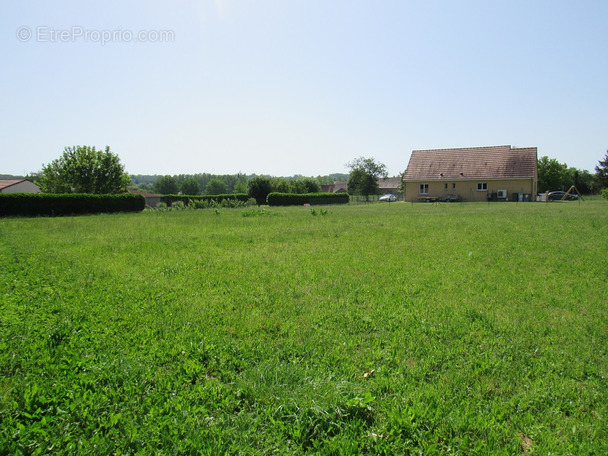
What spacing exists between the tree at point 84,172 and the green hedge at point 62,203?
22.9 meters

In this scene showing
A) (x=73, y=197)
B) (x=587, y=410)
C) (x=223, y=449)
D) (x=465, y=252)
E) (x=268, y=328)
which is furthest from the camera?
(x=73, y=197)

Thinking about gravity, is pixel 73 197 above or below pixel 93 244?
above

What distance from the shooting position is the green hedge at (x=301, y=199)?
4500 centimetres

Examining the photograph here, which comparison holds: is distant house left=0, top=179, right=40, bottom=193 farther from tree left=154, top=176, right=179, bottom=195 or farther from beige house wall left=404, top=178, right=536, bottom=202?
tree left=154, top=176, right=179, bottom=195

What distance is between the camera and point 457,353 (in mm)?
3727

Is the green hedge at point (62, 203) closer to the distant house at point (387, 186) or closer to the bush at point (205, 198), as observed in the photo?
the bush at point (205, 198)

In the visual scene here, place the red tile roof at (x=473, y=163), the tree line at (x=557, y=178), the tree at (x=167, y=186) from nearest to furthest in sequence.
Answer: the red tile roof at (x=473, y=163), the tree line at (x=557, y=178), the tree at (x=167, y=186)

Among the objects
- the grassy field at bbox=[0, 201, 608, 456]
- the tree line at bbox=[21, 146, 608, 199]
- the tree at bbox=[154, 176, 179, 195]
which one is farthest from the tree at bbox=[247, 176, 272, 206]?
the tree at bbox=[154, 176, 179, 195]

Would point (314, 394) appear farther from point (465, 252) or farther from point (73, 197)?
point (73, 197)

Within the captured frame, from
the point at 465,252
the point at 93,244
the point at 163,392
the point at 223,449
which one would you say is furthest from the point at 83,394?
the point at 93,244

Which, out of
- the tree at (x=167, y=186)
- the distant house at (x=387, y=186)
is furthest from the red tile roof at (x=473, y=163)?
the tree at (x=167, y=186)

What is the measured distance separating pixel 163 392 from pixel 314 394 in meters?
1.24

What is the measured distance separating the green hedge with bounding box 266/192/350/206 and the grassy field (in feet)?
123

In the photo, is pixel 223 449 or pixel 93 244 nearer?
pixel 223 449
